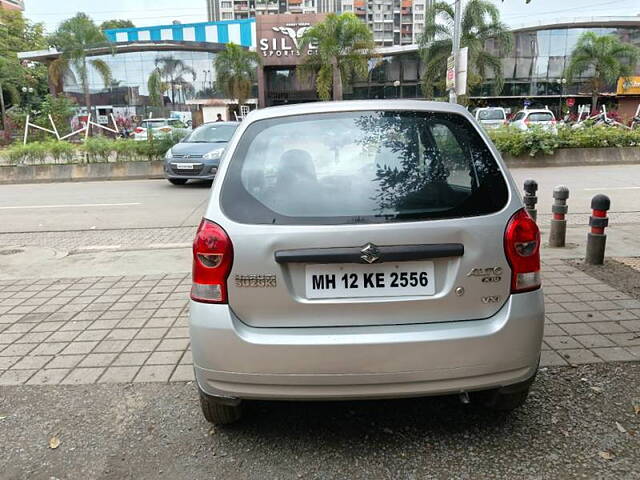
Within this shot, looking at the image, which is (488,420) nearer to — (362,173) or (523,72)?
(362,173)

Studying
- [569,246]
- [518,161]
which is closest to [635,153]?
[518,161]

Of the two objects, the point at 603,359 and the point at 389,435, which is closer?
the point at 389,435

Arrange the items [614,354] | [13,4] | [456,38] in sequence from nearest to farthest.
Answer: [614,354] → [456,38] → [13,4]

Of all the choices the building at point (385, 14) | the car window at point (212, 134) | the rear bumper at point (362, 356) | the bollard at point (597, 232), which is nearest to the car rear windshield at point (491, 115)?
the car window at point (212, 134)

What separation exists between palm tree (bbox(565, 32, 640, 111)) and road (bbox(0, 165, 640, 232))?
2793 cm

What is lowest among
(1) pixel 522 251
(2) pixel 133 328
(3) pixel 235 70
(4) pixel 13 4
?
(2) pixel 133 328

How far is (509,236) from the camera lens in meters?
2.62

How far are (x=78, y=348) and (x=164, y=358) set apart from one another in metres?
0.75

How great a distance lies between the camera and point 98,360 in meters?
4.04

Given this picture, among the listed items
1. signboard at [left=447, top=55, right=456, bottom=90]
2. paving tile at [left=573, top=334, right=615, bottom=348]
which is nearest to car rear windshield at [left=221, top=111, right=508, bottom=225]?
paving tile at [left=573, top=334, right=615, bottom=348]

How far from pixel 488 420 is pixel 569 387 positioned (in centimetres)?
70

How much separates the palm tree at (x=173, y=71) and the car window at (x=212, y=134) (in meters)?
46.0

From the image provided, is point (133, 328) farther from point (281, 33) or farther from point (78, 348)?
point (281, 33)

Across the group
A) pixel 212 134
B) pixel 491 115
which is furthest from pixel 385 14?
pixel 212 134
